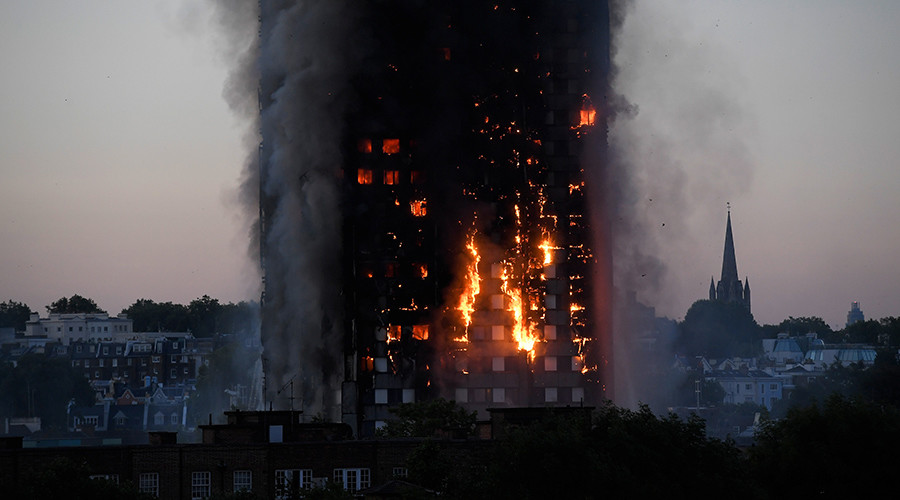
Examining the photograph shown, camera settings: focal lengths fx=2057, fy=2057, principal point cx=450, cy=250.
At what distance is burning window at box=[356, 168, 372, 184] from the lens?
541 feet

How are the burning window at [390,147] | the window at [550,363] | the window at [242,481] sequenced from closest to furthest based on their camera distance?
the window at [242,481], the burning window at [390,147], the window at [550,363]

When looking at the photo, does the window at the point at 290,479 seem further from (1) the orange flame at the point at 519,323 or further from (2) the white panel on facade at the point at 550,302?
(2) the white panel on facade at the point at 550,302

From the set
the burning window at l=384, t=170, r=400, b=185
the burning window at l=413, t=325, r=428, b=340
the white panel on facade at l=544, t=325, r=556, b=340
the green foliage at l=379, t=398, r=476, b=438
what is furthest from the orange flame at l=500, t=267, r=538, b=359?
the green foliage at l=379, t=398, r=476, b=438

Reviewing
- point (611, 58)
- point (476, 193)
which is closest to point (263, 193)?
point (476, 193)

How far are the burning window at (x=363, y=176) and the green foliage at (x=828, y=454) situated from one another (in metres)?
60.2

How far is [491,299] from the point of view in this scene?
6540 inches

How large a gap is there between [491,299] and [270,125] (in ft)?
75.2

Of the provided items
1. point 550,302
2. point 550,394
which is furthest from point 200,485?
point 550,302

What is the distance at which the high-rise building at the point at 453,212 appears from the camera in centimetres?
16375

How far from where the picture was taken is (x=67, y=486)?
90.2 metres

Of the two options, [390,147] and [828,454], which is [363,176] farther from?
[828,454]

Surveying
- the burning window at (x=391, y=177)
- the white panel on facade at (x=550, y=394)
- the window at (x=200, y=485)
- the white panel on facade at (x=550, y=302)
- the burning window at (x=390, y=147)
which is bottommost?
the window at (x=200, y=485)

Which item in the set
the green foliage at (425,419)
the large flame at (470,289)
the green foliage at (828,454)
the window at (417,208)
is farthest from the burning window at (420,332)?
the green foliage at (828,454)

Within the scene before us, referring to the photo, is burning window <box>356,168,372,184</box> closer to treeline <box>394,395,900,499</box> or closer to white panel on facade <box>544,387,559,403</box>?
white panel on facade <box>544,387,559,403</box>
